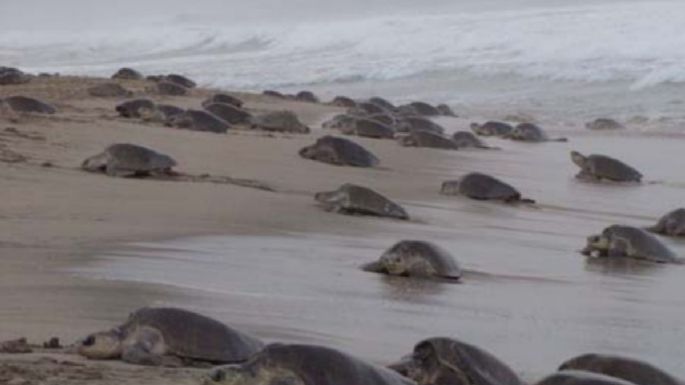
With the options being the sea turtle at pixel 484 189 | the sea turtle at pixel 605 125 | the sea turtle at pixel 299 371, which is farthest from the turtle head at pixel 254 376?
the sea turtle at pixel 605 125

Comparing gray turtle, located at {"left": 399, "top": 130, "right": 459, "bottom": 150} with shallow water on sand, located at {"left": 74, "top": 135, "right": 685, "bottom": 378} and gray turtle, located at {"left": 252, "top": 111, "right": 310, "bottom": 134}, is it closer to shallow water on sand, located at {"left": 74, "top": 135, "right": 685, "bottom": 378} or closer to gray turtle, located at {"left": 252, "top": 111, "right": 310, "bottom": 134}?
gray turtle, located at {"left": 252, "top": 111, "right": 310, "bottom": 134}

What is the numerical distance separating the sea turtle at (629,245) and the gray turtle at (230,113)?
6770 millimetres

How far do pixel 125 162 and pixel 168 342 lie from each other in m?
5.01

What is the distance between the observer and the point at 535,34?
93.8ft

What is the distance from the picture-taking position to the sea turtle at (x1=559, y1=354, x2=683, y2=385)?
13.0 feet

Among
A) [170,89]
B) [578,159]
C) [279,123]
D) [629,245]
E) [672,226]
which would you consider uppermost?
[170,89]

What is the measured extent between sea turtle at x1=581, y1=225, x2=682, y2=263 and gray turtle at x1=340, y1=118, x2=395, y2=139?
6.83 m

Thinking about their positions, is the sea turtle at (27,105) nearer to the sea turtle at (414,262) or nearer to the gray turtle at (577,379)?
the sea turtle at (414,262)

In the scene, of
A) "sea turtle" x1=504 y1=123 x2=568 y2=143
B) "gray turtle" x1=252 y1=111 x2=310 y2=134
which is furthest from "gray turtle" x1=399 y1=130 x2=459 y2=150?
"sea turtle" x1=504 y1=123 x2=568 y2=143

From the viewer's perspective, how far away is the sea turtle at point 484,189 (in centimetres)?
962

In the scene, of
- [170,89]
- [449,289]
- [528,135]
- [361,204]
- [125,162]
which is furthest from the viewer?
[170,89]

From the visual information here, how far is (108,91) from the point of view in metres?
16.6

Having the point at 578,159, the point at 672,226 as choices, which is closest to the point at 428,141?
the point at 578,159

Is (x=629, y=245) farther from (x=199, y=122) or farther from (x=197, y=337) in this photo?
(x=199, y=122)
